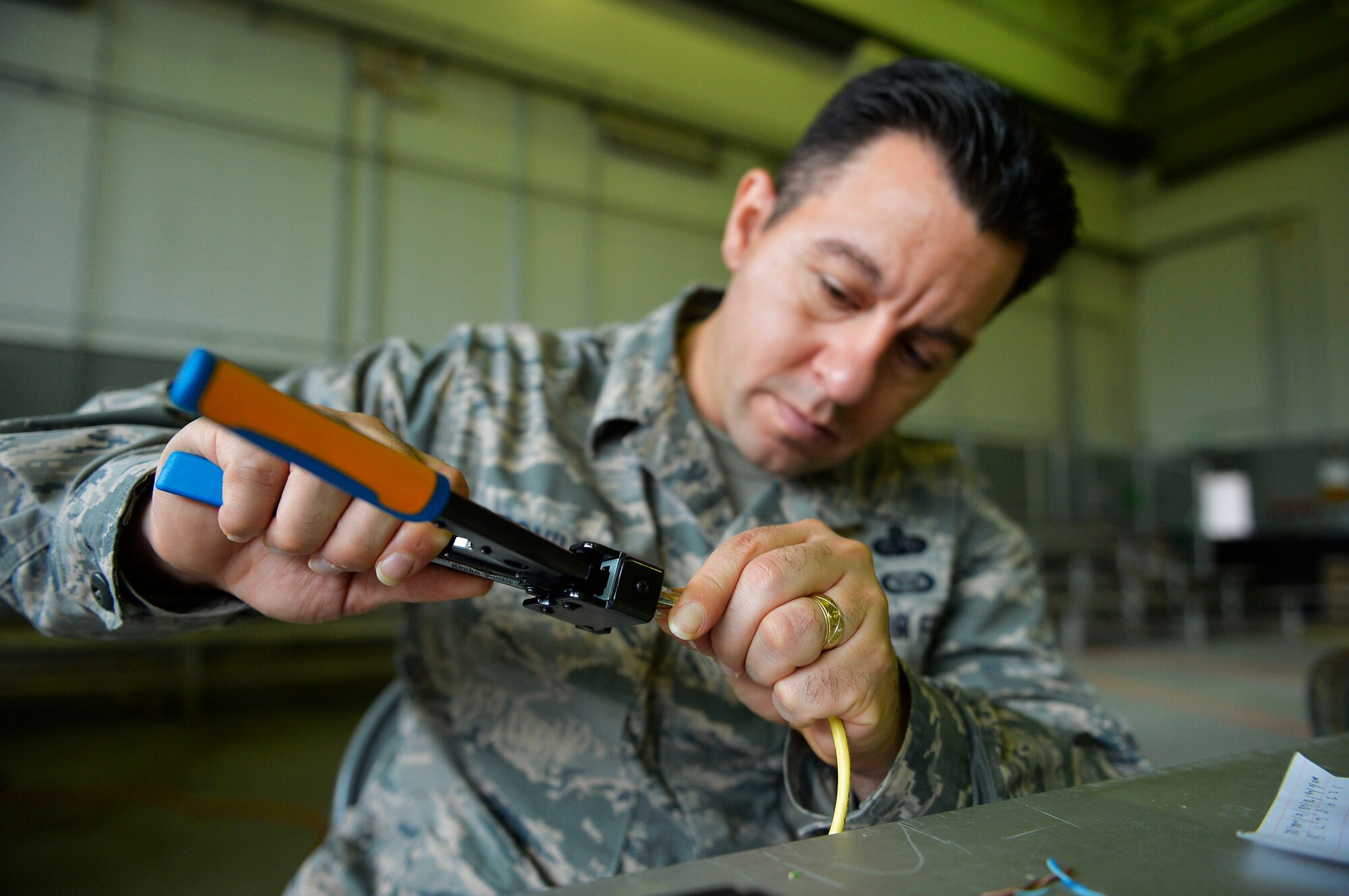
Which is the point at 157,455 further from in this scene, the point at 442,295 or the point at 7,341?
the point at 442,295

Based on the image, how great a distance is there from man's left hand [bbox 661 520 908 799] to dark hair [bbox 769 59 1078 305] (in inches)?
21.6

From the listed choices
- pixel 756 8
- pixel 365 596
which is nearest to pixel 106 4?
pixel 756 8

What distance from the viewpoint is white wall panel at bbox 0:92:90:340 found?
398 centimetres

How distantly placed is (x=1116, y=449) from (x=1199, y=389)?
2042 mm

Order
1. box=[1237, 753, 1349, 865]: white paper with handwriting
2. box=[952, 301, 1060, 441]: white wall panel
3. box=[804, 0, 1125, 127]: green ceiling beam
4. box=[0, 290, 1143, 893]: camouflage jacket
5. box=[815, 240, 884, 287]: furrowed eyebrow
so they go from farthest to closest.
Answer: box=[952, 301, 1060, 441]: white wall panel
box=[804, 0, 1125, 127]: green ceiling beam
box=[815, 240, 884, 287]: furrowed eyebrow
box=[0, 290, 1143, 893]: camouflage jacket
box=[1237, 753, 1349, 865]: white paper with handwriting

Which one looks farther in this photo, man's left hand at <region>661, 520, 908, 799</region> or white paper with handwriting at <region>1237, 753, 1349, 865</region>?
man's left hand at <region>661, 520, 908, 799</region>

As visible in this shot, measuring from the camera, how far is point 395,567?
53 cm

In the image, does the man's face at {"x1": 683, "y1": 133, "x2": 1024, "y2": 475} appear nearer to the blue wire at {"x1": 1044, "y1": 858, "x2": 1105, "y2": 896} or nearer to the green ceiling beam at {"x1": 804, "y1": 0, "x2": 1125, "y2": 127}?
the blue wire at {"x1": 1044, "y1": 858, "x2": 1105, "y2": 896}

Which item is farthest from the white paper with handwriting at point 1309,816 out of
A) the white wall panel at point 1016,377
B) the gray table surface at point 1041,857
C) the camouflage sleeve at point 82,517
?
the white wall panel at point 1016,377

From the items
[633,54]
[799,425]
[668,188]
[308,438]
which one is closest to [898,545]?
[799,425]

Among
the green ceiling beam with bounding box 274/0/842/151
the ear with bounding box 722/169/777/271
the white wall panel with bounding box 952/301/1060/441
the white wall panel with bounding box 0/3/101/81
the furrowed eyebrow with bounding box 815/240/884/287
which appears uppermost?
the green ceiling beam with bounding box 274/0/842/151

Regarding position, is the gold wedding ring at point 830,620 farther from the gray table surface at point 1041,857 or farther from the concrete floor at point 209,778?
the concrete floor at point 209,778

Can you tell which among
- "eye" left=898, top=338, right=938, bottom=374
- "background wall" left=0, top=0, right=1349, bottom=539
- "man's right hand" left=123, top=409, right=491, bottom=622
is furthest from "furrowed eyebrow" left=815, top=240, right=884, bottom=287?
"background wall" left=0, top=0, right=1349, bottom=539

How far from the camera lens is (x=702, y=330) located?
1.19 m
